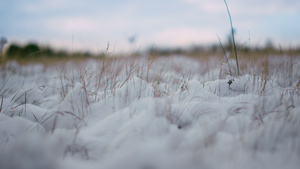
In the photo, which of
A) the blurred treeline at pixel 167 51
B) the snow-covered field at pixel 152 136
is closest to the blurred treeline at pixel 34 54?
the blurred treeline at pixel 167 51

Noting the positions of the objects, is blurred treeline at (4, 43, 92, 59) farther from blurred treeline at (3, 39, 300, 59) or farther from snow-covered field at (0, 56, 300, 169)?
snow-covered field at (0, 56, 300, 169)

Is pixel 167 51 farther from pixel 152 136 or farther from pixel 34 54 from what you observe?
pixel 152 136

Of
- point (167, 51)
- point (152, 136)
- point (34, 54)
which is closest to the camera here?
point (152, 136)

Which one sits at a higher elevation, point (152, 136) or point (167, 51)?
point (167, 51)

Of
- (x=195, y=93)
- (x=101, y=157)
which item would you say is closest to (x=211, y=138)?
(x=101, y=157)

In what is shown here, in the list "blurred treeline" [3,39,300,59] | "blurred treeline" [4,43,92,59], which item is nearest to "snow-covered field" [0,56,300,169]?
"blurred treeline" [3,39,300,59]

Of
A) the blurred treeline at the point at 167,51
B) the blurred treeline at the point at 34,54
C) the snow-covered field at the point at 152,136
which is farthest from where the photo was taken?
the blurred treeline at the point at 34,54

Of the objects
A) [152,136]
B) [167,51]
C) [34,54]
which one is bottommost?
[152,136]

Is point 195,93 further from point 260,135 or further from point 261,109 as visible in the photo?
point 260,135

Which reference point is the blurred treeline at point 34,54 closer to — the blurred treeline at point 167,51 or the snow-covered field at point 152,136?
the blurred treeline at point 167,51

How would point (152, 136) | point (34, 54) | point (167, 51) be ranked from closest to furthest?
point (152, 136) < point (34, 54) < point (167, 51)

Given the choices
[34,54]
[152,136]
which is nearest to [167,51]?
[34,54]

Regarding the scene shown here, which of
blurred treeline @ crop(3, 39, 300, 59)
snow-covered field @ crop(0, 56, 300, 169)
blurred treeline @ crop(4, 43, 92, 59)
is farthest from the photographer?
blurred treeline @ crop(4, 43, 92, 59)

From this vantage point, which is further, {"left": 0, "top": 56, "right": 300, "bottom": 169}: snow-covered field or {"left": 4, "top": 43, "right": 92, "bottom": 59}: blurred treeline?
{"left": 4, "top": 43, "right": 92, "bottom": 59}: blurred treeline
